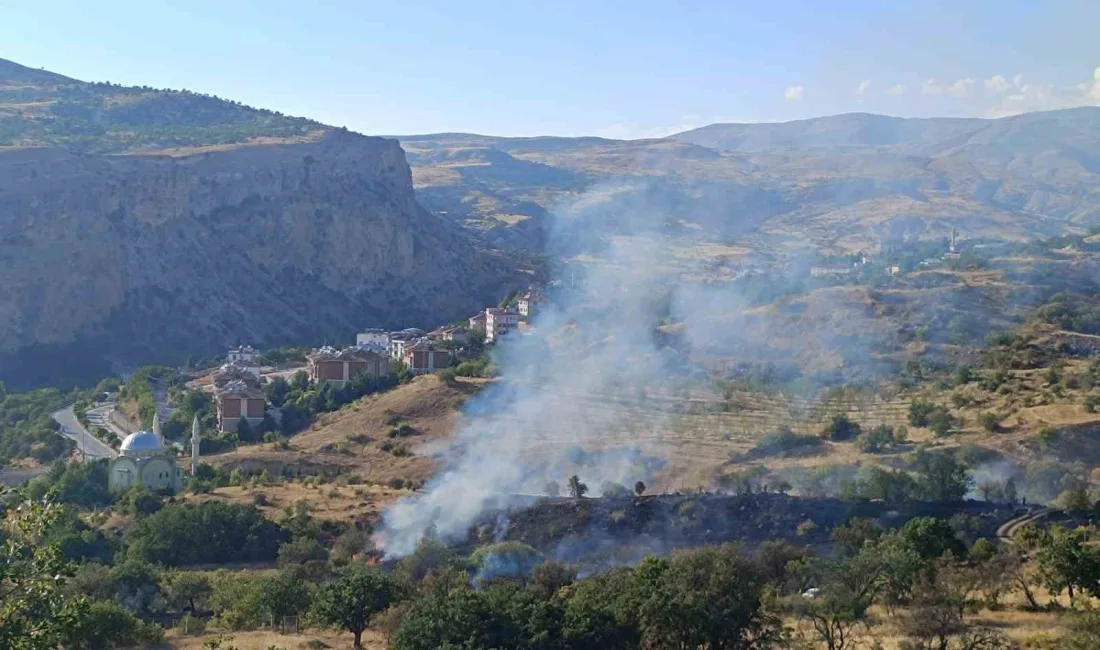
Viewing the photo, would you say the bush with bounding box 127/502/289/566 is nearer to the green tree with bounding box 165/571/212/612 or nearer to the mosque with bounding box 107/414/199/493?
the green tree with bounding box 165/571/212/612

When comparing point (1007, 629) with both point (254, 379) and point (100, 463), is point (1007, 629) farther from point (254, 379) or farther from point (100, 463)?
point (254, 379)

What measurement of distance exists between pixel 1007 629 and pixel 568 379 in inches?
997

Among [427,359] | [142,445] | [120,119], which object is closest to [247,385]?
[427,359]

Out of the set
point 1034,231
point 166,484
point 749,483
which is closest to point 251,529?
point 166,484

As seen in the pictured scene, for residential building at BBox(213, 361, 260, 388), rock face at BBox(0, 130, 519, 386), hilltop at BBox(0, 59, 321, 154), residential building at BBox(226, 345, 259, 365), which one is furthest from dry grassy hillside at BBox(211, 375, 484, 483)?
hilltop at BBox(0, 59, 321, 154)

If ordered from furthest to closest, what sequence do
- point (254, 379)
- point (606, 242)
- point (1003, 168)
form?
point (1003, 168) → point (606, 242) → point (254, 379)

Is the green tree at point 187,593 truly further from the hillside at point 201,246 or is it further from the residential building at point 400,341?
the hillside at point 201,246

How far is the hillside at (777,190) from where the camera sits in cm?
10112

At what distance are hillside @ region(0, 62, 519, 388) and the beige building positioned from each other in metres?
24.1

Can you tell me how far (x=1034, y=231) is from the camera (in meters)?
101

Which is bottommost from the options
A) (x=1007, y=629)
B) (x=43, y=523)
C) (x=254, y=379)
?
(x=254, y=379)

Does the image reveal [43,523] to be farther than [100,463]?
No

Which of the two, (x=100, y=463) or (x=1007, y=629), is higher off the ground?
(x=1007, y=629)

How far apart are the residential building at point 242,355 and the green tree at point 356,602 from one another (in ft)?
131
